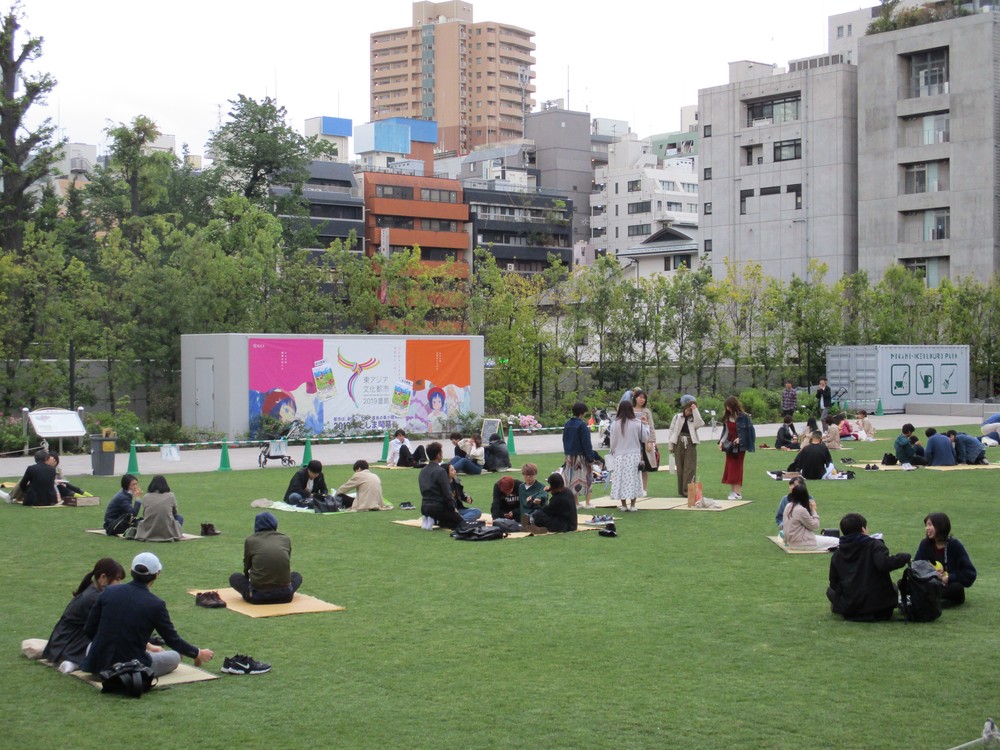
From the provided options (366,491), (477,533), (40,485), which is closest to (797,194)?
(366,491)

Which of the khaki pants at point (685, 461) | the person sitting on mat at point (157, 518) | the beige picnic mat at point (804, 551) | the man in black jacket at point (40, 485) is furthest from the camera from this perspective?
the khaki pants at point (685, 461)

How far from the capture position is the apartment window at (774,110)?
7038 centimetres

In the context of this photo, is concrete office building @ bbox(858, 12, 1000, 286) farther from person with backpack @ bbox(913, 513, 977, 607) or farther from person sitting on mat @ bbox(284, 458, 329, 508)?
person with backpack @ bbox(913, 513, 977, 607)

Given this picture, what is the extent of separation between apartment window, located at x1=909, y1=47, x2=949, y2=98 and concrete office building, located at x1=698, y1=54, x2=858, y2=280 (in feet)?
13.8

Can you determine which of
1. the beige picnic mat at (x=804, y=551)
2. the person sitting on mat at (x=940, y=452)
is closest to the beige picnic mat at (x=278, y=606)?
the beige picnic mat at (x=804, y=551)

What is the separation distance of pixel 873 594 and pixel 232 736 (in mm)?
6061

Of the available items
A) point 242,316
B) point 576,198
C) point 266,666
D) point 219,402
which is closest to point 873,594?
point 266,666

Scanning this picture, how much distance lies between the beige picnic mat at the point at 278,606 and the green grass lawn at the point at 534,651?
0.54 feet

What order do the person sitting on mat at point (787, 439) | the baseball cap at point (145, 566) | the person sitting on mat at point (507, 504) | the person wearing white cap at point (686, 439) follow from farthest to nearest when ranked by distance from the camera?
the person sitting on mat at point (787, 439), the person wearing white cap at point (686, 439), the person sitting on mat at point (507, 504), the baseball cap at point (145, 566)

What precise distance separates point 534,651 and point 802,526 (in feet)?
19.6

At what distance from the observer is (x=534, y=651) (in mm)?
9789

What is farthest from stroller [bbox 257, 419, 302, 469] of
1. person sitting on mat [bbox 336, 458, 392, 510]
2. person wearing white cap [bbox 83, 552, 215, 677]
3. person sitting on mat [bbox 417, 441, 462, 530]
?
person wearing white cap [bbox 83, 552, 215, 677]

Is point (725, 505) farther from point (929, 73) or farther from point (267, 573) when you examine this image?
point (929, 73)

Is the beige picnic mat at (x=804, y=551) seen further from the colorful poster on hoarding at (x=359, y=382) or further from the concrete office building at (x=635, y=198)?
the concrete office building at (x=635, y=198)
